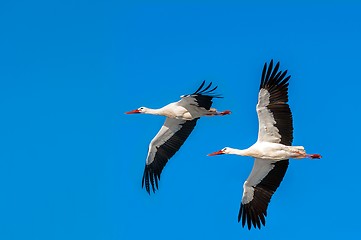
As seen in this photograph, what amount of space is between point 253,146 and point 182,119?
11.4 feet

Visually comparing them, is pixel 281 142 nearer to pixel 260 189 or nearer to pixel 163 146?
pixel 260 189

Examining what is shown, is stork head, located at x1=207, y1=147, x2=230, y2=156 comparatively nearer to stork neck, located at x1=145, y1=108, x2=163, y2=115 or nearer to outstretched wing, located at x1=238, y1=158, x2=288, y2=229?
outstretched wing, located at x1=238, y1=158, x2=288, y2=229

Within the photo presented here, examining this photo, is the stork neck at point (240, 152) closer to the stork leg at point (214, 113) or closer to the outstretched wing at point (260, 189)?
the outstretched wing at point (260, 189)

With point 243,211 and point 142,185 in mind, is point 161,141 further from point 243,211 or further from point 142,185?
point 243,211

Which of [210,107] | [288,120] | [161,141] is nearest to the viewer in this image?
[288,120]

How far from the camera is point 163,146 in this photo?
27.3 m

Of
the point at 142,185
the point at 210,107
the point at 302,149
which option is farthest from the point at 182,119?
the point at 302,149

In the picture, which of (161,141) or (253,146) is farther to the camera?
(161,141)

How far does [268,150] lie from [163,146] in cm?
551

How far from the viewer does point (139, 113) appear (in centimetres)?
2691

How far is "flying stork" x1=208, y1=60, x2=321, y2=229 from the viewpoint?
72.9 ft

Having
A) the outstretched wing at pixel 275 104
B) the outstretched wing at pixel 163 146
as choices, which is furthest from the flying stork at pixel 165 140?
the outstretched wing at pixel 275 104

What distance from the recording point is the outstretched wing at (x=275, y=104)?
72.8 ft

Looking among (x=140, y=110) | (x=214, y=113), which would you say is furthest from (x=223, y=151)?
(x=140, y=110)
